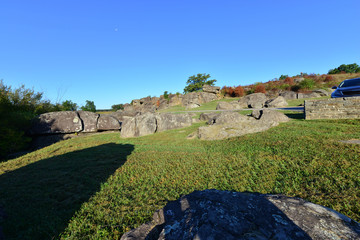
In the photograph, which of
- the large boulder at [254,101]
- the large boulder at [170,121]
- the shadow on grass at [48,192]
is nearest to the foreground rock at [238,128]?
the large boulder at [170,121]

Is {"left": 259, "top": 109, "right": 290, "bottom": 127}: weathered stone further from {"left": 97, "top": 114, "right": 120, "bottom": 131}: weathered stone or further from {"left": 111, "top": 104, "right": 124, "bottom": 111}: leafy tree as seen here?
{"left": 111, "top": 104, "right": 124, "bottom": 111}: leafy tree

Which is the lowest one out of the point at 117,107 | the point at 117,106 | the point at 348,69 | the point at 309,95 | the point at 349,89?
the point at 309,95

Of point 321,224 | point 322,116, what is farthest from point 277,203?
point 322,116

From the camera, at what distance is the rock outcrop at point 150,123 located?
1226 cm

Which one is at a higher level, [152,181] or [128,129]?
[128,129]

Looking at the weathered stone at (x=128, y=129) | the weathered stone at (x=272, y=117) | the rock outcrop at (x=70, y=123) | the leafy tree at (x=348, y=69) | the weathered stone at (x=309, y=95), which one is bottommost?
the weathered stone at (x=272, y=117)

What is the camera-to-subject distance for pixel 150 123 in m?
12.9

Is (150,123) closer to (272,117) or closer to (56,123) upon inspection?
(56,123)

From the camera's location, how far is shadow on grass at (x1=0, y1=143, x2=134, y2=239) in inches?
108

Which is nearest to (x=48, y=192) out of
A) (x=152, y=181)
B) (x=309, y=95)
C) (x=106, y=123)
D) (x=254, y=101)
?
(x=152, y=181)

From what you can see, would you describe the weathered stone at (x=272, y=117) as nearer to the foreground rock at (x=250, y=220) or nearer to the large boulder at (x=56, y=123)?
the foreground rock at (x=250, y=220)

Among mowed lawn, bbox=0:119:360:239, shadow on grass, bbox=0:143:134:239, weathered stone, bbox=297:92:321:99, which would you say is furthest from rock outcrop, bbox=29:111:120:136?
weathered stone, bbox=297:92:321:99

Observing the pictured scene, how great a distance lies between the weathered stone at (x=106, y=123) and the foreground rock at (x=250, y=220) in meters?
14.0

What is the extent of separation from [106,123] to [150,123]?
4.84 m
